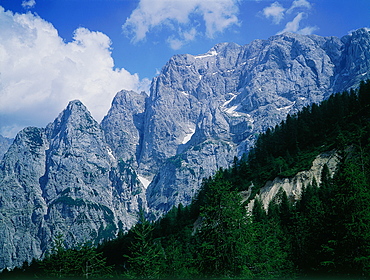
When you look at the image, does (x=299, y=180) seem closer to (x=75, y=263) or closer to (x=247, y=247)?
(x=75, y=263)

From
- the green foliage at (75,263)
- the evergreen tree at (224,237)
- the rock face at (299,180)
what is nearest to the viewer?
the evergreen tree at (224,237)

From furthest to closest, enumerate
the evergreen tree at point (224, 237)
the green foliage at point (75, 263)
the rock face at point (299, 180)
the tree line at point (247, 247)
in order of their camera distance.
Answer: the rock face at point (299, 180) < the green foliage at point (75, 263) < the tree line at point (247, 247) < the evergreen tree at point (224, 237)

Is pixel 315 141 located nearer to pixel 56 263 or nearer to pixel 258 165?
pixel 258 165

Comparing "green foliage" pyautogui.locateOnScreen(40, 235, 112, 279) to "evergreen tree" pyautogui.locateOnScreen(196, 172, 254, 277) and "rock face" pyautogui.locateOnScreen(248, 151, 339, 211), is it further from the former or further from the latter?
"rock face" pyautogui.locateOnScreen(248, 151, 339, 211)

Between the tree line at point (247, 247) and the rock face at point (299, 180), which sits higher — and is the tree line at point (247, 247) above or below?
below

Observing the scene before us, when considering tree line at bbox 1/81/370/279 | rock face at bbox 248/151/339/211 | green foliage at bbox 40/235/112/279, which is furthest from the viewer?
rock face at bbox 248/151/339/211

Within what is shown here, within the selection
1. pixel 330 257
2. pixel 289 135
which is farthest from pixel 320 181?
pixel 330 257

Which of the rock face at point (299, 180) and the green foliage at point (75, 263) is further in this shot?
the rock face at point (299, 180)

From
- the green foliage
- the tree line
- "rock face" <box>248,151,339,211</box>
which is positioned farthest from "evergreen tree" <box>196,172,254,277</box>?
"rock face" <box>248,151,339,211</box>

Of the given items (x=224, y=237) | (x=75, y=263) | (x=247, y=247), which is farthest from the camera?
(x=75, y=263)

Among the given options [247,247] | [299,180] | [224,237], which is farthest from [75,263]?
[299,180]

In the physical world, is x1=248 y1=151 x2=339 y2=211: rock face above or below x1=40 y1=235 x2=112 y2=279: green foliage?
above

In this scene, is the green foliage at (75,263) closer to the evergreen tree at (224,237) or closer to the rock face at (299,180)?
the evergreen tree at (224,237)

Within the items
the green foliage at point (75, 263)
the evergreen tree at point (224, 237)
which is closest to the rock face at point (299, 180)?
the green foliage at point (75, 263)
